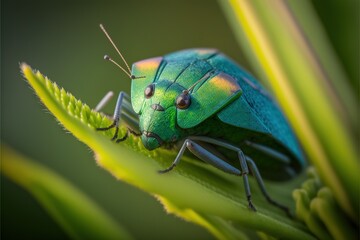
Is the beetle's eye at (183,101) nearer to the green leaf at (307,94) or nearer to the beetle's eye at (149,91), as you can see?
the beetle's eye at (149,91)

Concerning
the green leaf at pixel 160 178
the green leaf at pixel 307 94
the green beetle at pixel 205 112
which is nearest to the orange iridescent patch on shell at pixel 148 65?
the green beetle at pixel 205 112

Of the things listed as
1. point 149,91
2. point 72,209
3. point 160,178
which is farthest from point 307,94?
point 72,209

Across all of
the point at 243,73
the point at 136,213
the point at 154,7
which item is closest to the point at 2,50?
the point at 154,7

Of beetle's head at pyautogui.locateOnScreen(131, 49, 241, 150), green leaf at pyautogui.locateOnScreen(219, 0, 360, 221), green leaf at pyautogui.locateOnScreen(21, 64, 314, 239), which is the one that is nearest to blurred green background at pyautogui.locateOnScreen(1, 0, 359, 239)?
beetle's head at pyautogui.locateOnScreen(131, 49, 241, 150)

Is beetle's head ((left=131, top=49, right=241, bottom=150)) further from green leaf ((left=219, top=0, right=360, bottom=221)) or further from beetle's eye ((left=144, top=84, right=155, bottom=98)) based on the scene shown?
green leaf ((left=219, top=0, right=360, bottom=221))

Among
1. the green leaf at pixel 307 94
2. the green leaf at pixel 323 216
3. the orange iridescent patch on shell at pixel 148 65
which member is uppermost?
the orange iridescent patch on shell at pixel 148 65

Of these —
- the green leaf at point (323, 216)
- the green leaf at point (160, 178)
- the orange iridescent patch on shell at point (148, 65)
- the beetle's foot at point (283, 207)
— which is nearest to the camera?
the green leaf at point (160, 178)

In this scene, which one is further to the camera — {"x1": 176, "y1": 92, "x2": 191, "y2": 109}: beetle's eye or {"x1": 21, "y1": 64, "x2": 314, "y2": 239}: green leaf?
{"x1": 176, "y1": 92, "x2": 191, "y2": 109}: beetle's eye
